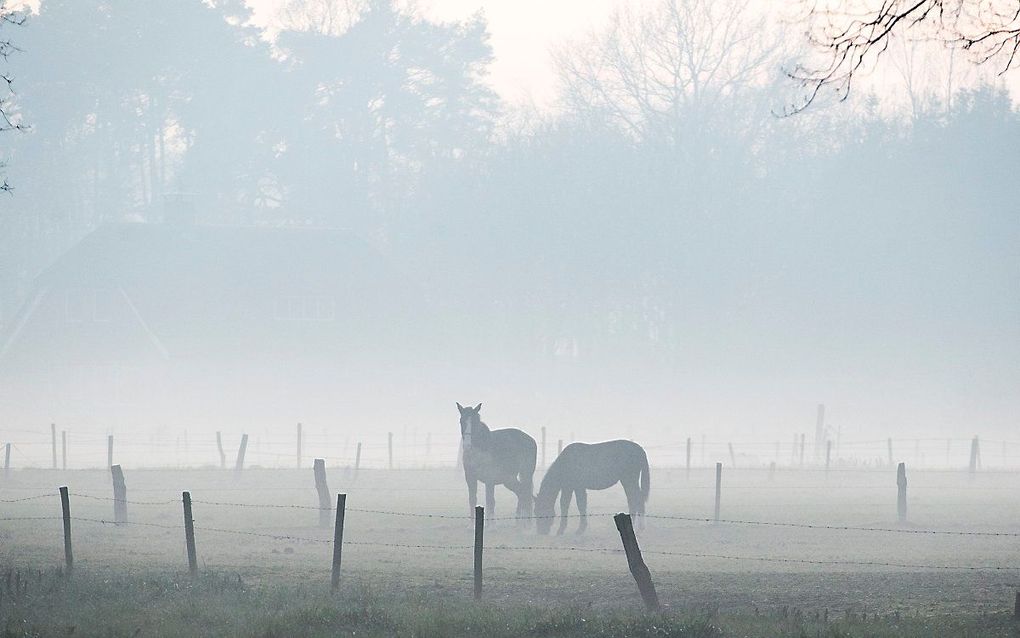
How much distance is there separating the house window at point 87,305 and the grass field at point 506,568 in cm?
2890

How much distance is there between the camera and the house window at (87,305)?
6569 cm

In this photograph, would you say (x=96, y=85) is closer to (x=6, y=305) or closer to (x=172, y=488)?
(x=6, y=305)

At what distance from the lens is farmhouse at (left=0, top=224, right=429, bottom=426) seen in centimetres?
6438

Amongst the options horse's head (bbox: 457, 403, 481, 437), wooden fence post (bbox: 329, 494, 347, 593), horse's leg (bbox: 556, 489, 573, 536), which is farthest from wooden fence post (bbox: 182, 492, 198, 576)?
horse's head (bbox: 457, 403, 481, 437)

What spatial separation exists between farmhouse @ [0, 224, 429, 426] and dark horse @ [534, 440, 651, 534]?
1509 inches

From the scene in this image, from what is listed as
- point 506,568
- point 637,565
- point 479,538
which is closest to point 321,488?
point 506,568

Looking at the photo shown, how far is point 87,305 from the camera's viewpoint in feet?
217

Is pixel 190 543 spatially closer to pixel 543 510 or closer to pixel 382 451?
pixel 543 510

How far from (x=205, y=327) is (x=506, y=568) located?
49.8 metres

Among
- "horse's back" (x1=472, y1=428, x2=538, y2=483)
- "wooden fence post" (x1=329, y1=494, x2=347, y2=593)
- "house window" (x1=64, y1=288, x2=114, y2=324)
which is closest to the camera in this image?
"wooden fence post" (x1=329, y1=494, x2=347, y2=593)

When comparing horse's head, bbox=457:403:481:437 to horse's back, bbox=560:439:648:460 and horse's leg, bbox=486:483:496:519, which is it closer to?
horse's leg, bbox=486:483:496:519

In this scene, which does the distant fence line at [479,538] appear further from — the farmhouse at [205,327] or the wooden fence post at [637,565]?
the farmhouse at [205,327]

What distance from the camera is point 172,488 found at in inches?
1460

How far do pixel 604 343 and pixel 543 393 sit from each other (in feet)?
17.0
